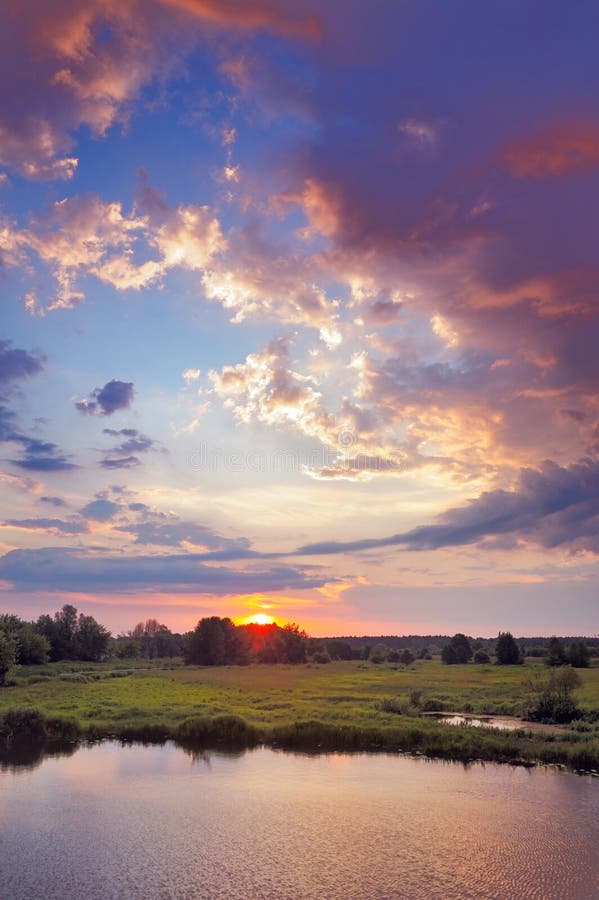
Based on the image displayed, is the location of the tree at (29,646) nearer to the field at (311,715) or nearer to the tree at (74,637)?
the tree at (74,637)

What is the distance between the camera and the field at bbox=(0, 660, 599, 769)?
34875 millimetres

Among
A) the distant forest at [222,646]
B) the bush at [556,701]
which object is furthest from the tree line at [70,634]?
the bush at [556,701]

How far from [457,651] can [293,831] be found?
431 ft

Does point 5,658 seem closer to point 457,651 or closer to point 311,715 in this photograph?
point 311,715

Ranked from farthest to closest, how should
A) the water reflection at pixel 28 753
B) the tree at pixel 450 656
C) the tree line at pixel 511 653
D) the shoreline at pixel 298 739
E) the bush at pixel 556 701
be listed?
the tree at pixel 450 656, the tree line at pixel 511 653, the bush at pixel 556 701, the shoreline at pixel 298 739, the water reflection at pixel 28 753

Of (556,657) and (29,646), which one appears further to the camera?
(556,657)

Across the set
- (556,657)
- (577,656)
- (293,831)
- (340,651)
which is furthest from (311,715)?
(340,651)

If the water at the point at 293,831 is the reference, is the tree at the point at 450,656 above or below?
below

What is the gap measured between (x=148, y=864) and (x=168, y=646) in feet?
613

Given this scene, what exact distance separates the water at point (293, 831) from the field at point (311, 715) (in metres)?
3.86

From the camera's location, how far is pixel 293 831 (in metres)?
21.0

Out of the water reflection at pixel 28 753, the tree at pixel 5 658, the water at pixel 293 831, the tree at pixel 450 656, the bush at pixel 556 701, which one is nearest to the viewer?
the water at pixel 293 831

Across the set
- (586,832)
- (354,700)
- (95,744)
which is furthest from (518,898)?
(354,700)

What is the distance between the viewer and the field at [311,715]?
34.9 metres
